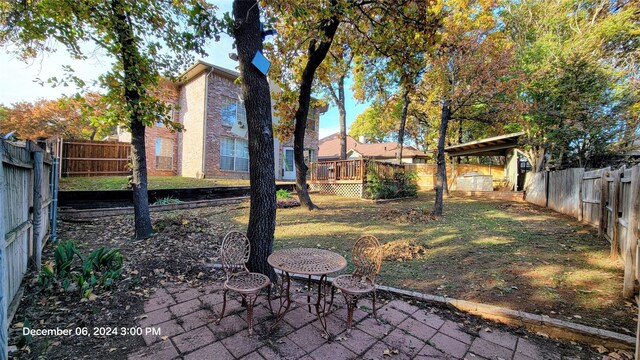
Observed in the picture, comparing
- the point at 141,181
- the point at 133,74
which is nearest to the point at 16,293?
the point at 141,181

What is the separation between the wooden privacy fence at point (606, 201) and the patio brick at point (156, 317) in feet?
15.4

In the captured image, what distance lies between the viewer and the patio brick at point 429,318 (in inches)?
105

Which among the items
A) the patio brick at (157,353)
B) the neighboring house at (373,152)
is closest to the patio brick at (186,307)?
the patio brick at (157,353)

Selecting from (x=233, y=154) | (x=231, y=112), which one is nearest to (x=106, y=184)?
(x=233, y=154)

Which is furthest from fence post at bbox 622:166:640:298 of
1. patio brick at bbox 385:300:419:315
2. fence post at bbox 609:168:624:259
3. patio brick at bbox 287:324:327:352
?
patio brick at bbox 287:324:327:352

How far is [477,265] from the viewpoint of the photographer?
4164 millimetres

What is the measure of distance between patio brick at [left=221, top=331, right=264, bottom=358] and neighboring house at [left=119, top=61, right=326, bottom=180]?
42.2 feet

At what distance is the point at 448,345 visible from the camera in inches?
92.2

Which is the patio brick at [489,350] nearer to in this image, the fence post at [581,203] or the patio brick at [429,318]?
the patio brick at [429,318]

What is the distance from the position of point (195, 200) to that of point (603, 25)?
16.7m

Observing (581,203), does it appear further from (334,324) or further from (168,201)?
(168,201)

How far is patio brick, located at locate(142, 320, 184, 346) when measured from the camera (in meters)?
2.26

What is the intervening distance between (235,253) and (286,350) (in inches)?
47.8

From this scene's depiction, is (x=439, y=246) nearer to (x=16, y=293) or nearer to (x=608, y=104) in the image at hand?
(x=16, y=293)
